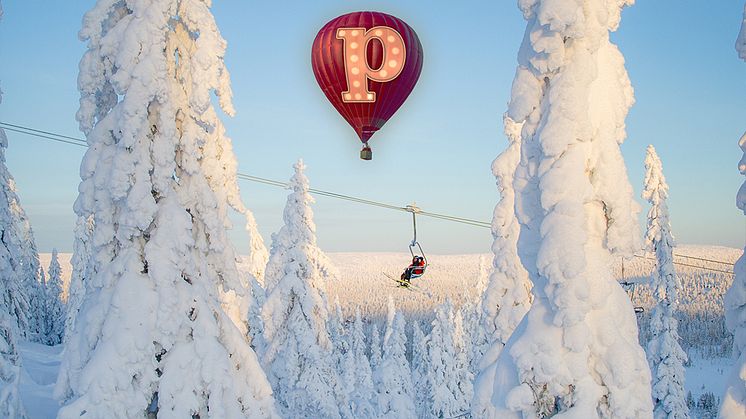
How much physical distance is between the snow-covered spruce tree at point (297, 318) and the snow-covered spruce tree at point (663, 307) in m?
13.4

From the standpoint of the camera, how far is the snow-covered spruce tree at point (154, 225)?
9477 millimetres

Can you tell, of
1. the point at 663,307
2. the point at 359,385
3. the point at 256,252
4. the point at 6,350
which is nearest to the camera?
the point at 6,350

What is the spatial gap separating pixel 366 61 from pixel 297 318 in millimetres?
8766

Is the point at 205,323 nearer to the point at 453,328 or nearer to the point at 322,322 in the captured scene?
the point at 322,322

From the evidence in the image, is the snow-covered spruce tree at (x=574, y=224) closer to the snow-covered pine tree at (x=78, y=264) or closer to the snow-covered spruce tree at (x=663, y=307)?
the snow-covered spruce tree at (x=663, y=307)

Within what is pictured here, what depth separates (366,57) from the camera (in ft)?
63.3

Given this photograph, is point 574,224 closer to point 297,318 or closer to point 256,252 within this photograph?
point 297,318

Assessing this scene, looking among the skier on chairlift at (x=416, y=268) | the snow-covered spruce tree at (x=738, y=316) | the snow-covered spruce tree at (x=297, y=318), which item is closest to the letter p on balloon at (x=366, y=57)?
the snow-covered spruce tree at (x=297, y=318)

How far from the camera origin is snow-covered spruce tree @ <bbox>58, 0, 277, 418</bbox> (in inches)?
373

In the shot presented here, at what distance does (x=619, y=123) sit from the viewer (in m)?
8.66

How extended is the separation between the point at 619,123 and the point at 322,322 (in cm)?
1585

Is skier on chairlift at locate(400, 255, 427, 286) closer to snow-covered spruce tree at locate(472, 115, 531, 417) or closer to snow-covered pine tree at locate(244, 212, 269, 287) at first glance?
snow-covered spruce tree at locate(472, 115, 531, 417)

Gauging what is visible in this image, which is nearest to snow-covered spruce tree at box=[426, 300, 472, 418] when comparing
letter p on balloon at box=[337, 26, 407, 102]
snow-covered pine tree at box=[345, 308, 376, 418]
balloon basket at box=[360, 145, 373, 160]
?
snow-covered pine tree at box=[345, 308, 376, 418]

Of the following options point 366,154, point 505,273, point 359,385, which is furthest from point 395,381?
point 505,273
